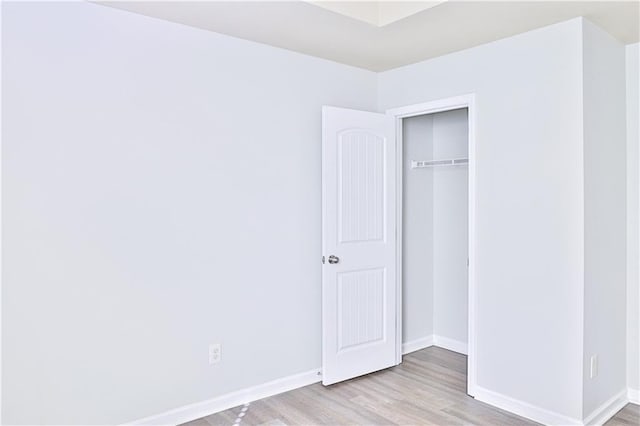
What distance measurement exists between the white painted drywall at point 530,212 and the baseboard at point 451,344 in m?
0.98

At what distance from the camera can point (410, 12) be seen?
2643 mm

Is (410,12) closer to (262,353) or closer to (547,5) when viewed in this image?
(547,5)

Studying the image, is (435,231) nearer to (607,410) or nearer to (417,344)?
(417,344)

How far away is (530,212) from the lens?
291 centimetres

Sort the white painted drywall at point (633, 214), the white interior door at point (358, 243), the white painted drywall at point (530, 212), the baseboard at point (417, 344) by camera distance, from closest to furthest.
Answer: the white painted drywall at point (530, 212) → the white painted drywall at point (633, 214) → the white interior door at point (358, 243) → the baseboard at point (417, 344)

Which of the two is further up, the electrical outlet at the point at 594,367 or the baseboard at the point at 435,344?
the electrical outlet at the point at 594,367

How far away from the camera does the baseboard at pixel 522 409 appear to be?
276 centimetres

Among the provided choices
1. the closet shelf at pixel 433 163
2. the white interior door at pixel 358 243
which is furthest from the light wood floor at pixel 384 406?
the closet shelf at pixel 433 163

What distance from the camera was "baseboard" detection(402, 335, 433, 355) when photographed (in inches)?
163

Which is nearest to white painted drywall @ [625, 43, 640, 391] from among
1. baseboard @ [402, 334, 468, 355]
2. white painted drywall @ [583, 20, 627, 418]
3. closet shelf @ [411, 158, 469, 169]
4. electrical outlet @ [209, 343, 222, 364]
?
white painted drywall @ [583, 20, 627, 418]

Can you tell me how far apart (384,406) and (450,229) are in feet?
6.15

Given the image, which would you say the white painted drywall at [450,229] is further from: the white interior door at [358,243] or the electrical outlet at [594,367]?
the electrical outlet at [594,367]

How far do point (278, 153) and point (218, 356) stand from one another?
145 cm

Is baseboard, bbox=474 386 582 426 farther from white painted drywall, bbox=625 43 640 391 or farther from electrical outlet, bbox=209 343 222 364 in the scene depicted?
electrical outlet, bbox=209 343 222 364
